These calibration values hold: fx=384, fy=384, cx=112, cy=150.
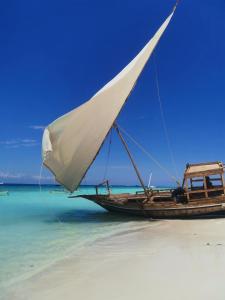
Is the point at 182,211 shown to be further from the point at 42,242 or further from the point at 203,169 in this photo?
the point at 42,242

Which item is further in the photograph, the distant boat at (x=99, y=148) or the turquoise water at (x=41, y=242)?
the distant boat at (x=99, y=148)

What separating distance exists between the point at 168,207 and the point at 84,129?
5.16 metres

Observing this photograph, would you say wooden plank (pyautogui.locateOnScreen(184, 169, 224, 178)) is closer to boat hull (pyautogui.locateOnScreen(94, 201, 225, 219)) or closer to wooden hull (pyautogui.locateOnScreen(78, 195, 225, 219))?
wooden hull (pyautogui.locateOnScreen(78, 195, 225, 219))

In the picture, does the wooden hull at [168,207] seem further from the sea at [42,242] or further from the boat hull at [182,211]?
the sea at [42,242]

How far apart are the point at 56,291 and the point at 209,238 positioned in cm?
617

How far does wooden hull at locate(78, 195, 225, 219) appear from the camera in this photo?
16656 millimetres

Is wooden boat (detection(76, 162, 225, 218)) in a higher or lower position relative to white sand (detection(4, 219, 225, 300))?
higher

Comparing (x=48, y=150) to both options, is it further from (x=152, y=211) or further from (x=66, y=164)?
(x=152, y=211)

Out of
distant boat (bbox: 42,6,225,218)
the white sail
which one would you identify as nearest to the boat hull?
distant boat (bbox: 42,6,225,218)

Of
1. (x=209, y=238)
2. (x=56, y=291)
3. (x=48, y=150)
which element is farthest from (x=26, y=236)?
(x=56, y=291)

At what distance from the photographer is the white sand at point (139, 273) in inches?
A: 244

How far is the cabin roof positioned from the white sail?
4119mm

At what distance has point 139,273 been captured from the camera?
293 inches

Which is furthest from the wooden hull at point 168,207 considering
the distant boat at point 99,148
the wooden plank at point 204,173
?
the wooden plank at point 204,173
